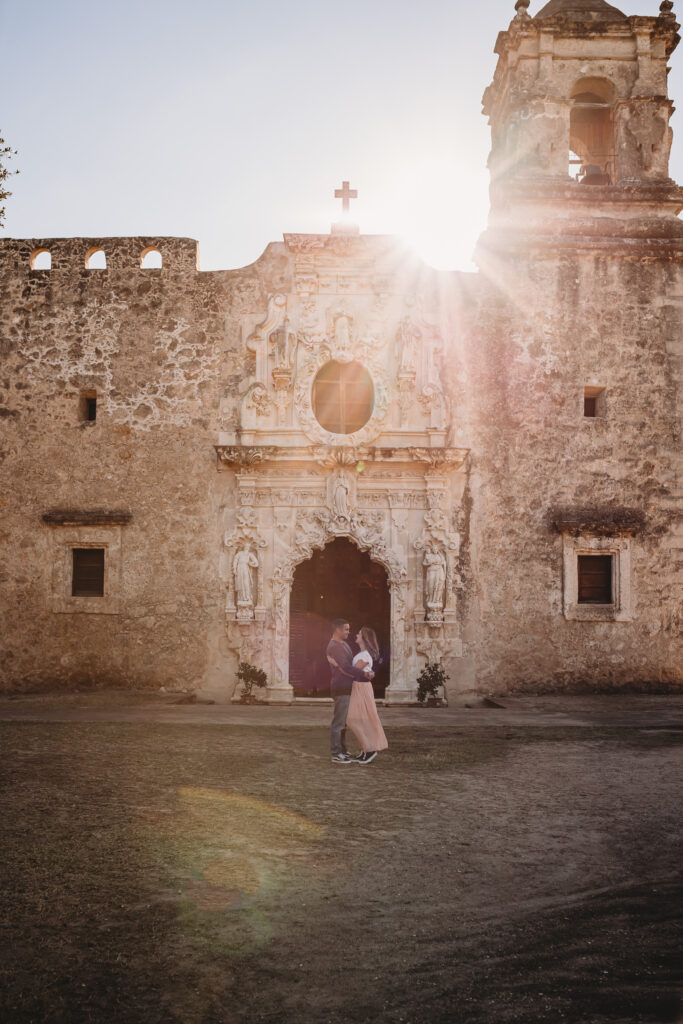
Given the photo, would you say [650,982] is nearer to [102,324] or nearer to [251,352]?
[251,352]

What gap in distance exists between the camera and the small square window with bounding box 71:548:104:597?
13672 mm

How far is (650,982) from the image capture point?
3.83m

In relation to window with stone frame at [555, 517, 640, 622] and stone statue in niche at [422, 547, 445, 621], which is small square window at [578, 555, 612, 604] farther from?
stone statue in niche at [422, 547, 445, 621]

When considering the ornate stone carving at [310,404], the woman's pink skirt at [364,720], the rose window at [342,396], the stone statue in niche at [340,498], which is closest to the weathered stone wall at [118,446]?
the ornate stone carving at [310,404]

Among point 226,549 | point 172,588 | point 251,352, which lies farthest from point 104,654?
point 251,352

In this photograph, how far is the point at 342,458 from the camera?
13.3 metres

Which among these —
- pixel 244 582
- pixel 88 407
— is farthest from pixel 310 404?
pixel 88 407

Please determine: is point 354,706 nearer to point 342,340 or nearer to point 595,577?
point 595,577

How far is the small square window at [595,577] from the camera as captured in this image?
44.8 feet

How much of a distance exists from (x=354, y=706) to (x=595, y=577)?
20.9ft

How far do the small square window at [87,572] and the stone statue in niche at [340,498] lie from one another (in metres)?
3.63

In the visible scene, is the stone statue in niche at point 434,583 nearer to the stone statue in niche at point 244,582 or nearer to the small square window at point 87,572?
the stone statue in niche at point 244,582

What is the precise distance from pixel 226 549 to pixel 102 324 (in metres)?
4.03

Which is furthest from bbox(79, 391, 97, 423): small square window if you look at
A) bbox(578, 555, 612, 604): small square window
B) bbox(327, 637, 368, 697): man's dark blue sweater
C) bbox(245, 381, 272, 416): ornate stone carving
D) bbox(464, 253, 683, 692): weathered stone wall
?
bbox(578, 555, 612, 604): small square window
